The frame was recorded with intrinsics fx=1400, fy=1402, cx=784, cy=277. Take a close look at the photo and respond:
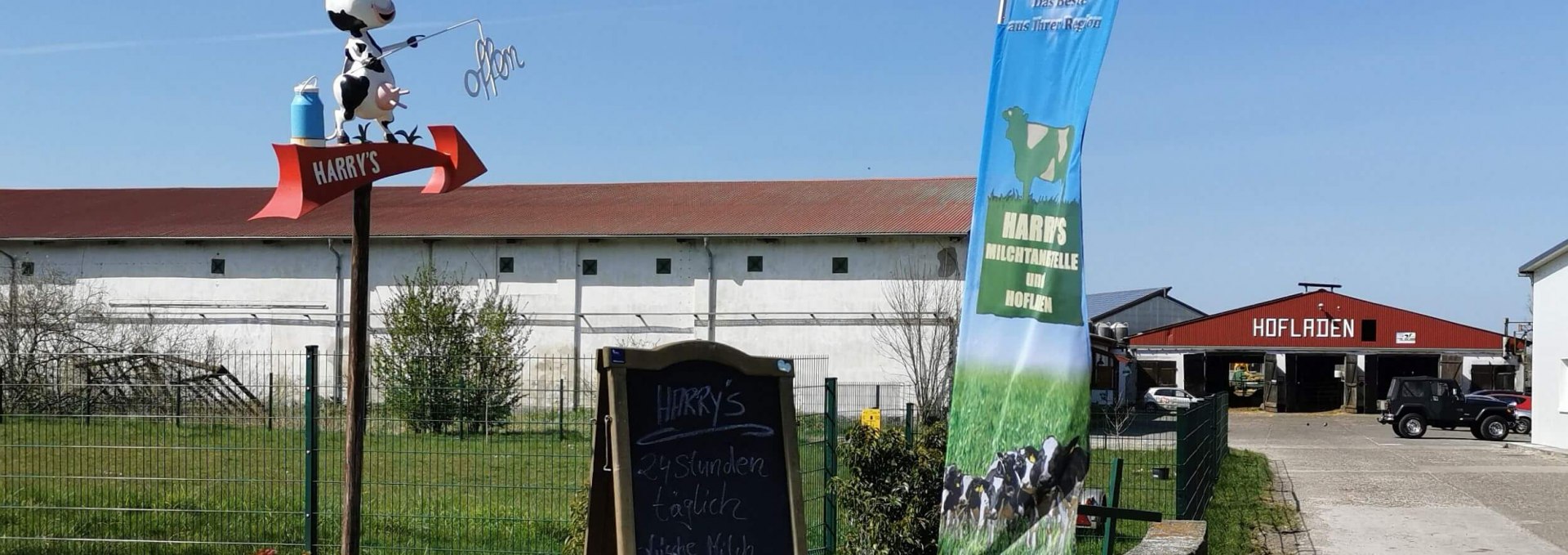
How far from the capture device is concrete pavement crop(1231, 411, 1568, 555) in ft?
47.2

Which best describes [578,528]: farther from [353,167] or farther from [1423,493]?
[1423,493]

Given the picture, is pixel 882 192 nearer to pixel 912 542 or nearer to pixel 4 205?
pixel 4 205

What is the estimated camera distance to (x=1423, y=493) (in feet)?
65.8

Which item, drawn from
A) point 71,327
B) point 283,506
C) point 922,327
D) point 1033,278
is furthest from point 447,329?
point 1033,278

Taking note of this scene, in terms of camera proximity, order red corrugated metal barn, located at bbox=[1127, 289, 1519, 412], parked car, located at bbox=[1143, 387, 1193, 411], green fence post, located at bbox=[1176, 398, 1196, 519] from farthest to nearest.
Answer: red corrugated metal barn, located at bbox=[1127, 289, 1519, 412] → parked car, located at bbox=[1143, 387, 1193, 411] → green fence post, located at bbox=[1176, 398, 1196, 519]

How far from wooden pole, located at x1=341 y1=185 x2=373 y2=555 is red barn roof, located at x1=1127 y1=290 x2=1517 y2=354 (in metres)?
54.2

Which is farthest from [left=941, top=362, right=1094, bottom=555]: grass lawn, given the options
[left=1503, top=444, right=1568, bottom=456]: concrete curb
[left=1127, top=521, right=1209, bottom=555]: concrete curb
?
[left=1503, top=444, right=1568, bottom=456]: concrete curb

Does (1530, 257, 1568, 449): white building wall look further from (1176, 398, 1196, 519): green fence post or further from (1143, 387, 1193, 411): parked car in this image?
(1176, 398, 1196, 519): green fence post

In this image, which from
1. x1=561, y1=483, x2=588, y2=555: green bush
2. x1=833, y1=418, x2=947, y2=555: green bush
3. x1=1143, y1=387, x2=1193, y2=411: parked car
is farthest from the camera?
x1=1143, y1=387, x2=1193, y2=411: parked car

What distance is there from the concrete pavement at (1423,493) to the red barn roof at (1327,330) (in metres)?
21.3

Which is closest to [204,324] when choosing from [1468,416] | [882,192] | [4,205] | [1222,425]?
[4,205]

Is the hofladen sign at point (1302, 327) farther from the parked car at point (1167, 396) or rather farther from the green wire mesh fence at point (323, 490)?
the green wire mesh fence at point (323, 490)

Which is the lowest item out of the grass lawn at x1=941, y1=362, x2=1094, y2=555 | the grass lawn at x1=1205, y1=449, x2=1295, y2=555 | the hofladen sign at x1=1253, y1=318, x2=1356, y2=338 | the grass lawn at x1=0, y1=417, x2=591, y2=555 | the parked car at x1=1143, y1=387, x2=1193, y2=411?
the parked car at x1=1143, y1=387, x2=1193, y2=411

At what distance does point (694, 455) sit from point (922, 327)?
33800 millimetres
